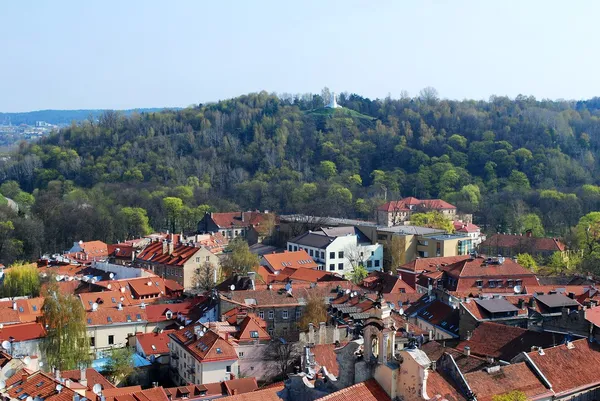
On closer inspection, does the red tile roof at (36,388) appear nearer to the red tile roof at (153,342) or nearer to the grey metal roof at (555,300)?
the red tile roof at (153,342)

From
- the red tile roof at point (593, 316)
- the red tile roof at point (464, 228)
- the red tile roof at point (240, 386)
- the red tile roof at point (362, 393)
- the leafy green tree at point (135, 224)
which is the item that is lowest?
the leafy green tree at point (135, 224)

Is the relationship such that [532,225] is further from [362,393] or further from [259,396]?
[362,393]

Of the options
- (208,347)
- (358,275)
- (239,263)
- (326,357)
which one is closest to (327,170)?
(358,275)

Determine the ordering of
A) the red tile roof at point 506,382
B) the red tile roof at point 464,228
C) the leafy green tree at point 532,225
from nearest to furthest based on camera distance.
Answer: the red tile roof at point 506,382
the red tile roof at point 464,228
the leafy green tree at point 532,225

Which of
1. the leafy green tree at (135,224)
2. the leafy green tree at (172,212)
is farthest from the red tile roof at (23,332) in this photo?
the leafy green tree at (172,212)

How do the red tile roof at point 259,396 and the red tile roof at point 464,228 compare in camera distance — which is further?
the red tile roof at point 464,228

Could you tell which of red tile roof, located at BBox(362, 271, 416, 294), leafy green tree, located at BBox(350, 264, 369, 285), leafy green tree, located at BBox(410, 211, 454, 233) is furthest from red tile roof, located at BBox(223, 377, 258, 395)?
leafy green tree, located at BBox(410, 211, 454, 233)

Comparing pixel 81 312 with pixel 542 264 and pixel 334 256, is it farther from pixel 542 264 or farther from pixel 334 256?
pixel 542 264

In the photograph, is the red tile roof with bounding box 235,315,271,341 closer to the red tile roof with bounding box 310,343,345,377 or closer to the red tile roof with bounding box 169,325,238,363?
the red tile roof with bounding box 169,325,238,363
